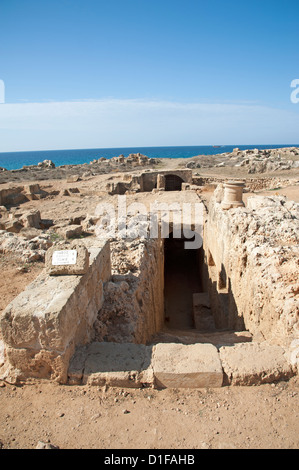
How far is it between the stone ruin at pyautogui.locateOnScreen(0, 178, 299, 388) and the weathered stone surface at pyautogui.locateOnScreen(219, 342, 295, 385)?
0.4 inches

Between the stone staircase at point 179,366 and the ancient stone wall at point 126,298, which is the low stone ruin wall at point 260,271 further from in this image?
the ancient stone wall at point 126,298

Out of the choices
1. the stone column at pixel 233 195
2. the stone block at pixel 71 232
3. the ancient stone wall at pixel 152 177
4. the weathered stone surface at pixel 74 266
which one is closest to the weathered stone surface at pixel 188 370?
the weathered stone surface at pixel 74 266

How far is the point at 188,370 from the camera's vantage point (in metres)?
2.82

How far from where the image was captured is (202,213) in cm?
1348

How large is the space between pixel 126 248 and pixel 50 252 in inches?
99.2

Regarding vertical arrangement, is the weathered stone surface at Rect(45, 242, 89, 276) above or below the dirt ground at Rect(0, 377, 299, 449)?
above

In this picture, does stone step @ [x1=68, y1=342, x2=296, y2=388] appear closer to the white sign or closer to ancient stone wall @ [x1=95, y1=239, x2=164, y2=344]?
ancient stone wall @ [x1=95, y1=239, x2=164, y2=344]

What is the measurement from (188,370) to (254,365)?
2.29 ft

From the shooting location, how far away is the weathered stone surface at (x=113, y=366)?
2.82 metres

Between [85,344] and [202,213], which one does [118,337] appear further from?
[202,213]

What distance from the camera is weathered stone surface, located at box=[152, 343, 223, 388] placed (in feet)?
9.21

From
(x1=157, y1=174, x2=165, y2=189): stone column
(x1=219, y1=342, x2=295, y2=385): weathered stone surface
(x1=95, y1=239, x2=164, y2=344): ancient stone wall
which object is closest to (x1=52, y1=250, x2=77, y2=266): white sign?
(x1=95, y1=239, x2=164, y2=344): ancient stone wall

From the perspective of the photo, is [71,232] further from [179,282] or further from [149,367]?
[149,367]

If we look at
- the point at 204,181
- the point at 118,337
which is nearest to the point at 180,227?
the point at 118,337
